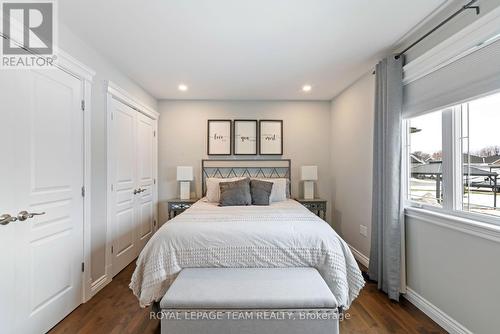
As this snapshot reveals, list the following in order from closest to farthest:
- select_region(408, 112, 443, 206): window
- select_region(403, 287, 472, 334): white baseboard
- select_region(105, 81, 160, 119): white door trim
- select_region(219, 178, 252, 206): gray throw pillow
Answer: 1. select_region(403, 287, 472, 334): white baseboard
2. select_region(408, 112, 443, 206): window
3. select_region(105, 81, 160, 119): white door trim
4. select_region(219, 178, 252, 206): gray throw pillow

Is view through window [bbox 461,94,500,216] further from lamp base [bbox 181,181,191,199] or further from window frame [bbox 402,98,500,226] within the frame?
lamp base [bbox 181,181,191,199]

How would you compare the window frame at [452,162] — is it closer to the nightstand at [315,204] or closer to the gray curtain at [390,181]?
the gray curtain at [390,181]

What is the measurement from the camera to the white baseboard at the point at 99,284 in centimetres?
256

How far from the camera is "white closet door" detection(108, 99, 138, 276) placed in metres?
2.99

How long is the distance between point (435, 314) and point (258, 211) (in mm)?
1834

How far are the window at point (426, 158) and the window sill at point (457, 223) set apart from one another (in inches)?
6.2

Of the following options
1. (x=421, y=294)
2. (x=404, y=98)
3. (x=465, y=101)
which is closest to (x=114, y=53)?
(x=404, y=98)

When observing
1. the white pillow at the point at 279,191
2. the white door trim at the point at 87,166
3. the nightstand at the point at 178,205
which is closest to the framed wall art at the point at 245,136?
the white pillow at the point at 279,191

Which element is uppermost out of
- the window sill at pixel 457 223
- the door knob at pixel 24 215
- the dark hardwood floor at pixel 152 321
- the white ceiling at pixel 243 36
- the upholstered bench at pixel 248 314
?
the white ceiling at pixel 243 36

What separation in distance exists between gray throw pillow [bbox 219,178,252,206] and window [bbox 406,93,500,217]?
1.98 meters

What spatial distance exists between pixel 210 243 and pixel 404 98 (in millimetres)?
2396

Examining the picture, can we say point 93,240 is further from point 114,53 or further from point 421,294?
point 421,294

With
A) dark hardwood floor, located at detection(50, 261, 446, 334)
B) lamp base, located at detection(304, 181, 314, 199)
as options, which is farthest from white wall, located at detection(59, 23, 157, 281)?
lamp base, located at detection(304, 181, 314, 199)

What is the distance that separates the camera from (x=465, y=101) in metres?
1.84
